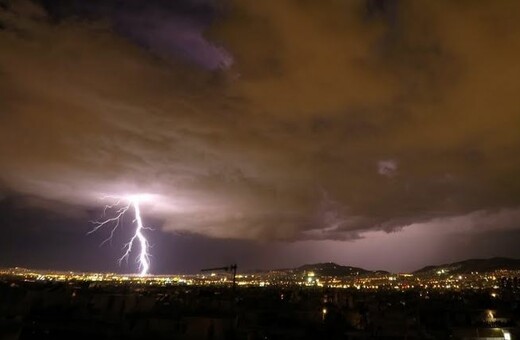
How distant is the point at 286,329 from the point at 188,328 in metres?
9.20

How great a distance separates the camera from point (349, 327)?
4147 cm

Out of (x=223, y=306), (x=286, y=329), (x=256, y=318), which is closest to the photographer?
(x=286, y=329)

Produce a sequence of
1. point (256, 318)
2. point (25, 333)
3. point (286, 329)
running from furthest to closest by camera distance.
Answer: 1. point (256, 318)
2. point (286, 329)
3. point (25, 333)

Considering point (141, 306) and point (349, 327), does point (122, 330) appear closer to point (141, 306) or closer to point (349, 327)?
point (141, 306)

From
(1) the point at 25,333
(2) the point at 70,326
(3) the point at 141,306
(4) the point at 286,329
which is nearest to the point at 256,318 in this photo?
(4) the point at 286,329

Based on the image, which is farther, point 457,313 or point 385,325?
point 457,313

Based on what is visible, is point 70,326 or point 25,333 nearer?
point 25,333

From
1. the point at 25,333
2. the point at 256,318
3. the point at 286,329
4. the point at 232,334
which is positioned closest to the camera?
the point at 25,333

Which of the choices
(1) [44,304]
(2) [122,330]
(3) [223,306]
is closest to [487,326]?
(3) [223,306]

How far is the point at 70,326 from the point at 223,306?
15.1 m

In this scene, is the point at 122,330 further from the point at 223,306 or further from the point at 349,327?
the point at 349,327

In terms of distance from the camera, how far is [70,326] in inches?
1337

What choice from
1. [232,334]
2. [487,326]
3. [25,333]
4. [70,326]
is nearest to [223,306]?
[232,334]

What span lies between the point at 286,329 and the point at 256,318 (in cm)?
452
